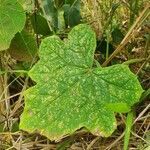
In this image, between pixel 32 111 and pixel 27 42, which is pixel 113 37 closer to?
pixel 27 42

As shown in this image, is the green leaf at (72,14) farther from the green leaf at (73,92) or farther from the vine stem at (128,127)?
the vine stem at (128,127)

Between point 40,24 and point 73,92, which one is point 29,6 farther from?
point 73,92

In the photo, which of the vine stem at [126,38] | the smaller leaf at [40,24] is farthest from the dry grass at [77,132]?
the smaller leaf at [40,24]

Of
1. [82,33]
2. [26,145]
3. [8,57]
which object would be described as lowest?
[26,145]

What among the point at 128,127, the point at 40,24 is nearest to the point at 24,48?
the point at 40,24

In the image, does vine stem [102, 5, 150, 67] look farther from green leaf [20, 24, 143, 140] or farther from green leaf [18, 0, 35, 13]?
green leaf [18, 0, 35, 13]

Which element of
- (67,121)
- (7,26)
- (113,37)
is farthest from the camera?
(113,37)

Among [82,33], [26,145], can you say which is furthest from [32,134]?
[82,33]
